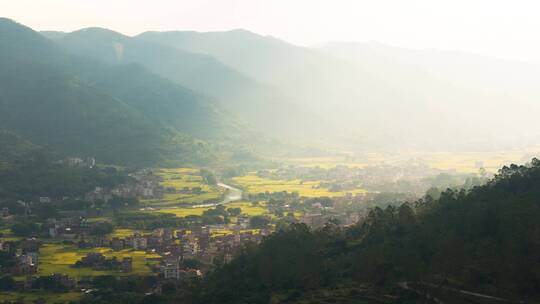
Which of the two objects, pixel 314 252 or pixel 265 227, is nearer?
pixel 314 252

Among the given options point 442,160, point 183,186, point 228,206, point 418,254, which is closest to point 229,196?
point 183,186

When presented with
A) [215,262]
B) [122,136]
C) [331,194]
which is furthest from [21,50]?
[215,262]

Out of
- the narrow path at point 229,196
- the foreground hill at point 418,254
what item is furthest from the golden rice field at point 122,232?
the foreground hill at point 418,254

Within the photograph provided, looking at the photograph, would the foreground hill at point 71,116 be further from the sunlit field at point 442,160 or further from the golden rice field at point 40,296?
the golden rice field at point 40,296

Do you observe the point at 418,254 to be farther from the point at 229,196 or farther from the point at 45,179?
the point at 45,179

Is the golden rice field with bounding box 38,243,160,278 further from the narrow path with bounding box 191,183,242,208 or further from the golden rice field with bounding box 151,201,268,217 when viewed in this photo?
the narrow path with bounding box 191,183,242,208

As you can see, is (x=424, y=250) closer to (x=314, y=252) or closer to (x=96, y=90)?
(x=314, y=252)
